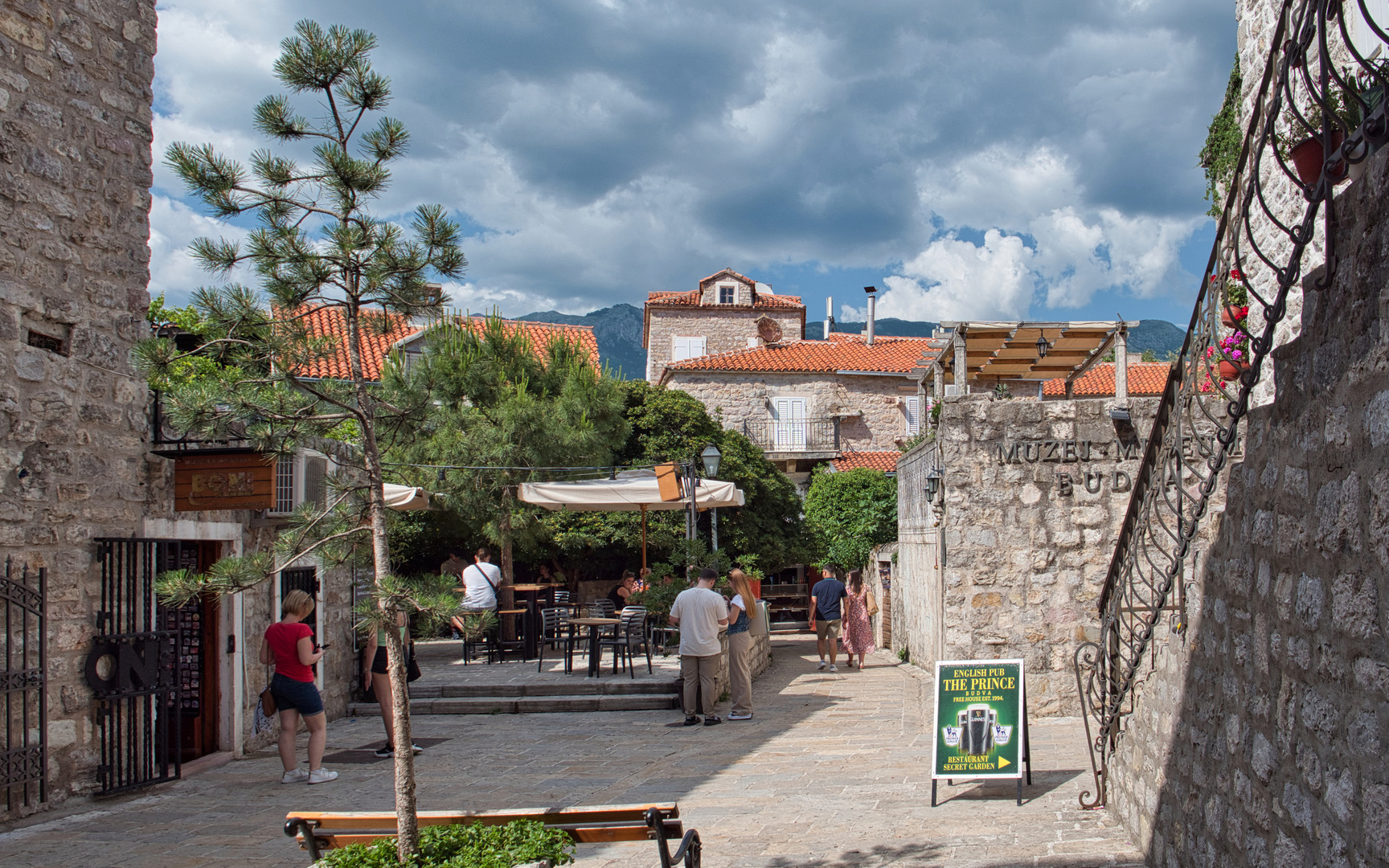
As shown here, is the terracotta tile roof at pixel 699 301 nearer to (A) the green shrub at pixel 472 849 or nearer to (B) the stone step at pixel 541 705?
(B) the stone step at pixel 541 705

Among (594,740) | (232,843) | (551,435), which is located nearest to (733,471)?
(551,435)

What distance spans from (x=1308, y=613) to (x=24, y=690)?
6876 millimetres

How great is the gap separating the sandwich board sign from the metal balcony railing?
2725 centimetres

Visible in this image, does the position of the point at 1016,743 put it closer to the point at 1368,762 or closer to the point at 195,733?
the point at 1368,762

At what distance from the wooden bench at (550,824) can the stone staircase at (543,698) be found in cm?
616

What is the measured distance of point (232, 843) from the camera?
5766mm

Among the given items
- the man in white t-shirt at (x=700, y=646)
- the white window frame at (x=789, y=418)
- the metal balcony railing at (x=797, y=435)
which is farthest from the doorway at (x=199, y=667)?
the white window frame at (x=789, y=418)

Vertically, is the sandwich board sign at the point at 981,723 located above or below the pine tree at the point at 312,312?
below

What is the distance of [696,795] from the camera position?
22.1 ft

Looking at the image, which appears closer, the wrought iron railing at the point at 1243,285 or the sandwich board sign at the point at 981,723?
the wrought iron railing at the point at 1243,285

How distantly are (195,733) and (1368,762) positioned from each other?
27.1ft

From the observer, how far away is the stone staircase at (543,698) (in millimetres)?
10648

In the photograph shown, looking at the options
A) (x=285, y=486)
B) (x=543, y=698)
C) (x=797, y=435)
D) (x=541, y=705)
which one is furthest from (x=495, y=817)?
(x=797, y=435)

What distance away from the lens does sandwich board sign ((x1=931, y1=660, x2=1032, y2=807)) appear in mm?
6406
